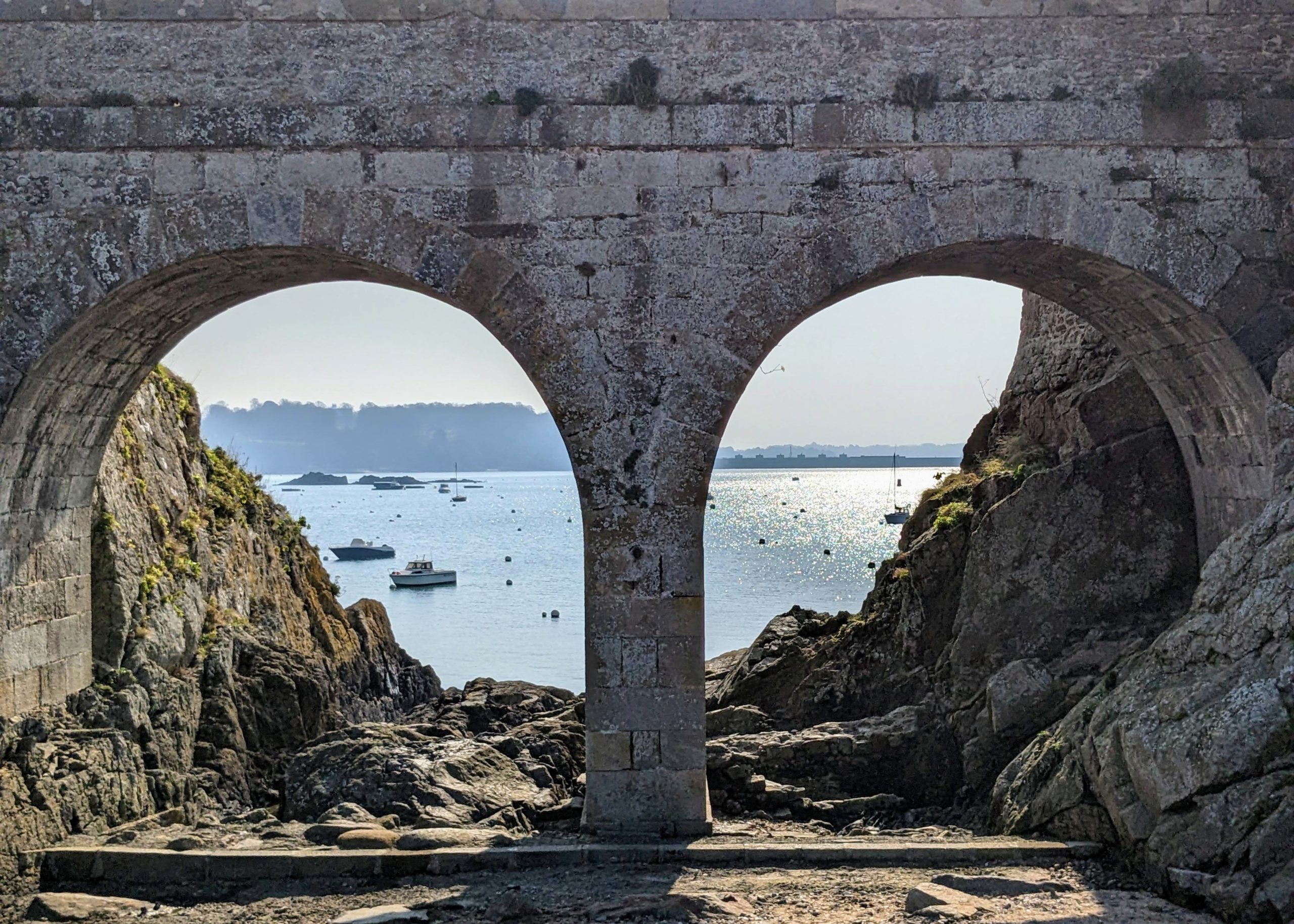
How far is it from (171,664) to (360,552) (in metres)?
44.7

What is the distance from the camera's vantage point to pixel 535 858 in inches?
251

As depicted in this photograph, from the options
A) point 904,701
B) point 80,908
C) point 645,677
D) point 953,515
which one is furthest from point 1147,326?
point 80,908

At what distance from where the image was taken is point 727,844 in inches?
255

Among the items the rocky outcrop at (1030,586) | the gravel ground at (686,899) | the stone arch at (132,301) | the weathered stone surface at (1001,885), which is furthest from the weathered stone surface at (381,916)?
the rocky outcrop at (1030,586)

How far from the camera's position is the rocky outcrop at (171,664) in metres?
7.21

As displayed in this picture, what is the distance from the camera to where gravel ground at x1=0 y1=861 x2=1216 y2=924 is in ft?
18.0

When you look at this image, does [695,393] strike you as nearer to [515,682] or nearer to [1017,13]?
[1017,13]

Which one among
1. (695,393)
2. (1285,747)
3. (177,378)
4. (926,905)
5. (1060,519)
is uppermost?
(177,378)

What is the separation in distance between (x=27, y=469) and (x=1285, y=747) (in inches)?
283

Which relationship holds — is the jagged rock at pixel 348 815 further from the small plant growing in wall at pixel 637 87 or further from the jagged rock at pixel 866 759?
the small plant growing in wall at pixel 637 87

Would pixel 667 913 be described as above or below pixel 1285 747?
below

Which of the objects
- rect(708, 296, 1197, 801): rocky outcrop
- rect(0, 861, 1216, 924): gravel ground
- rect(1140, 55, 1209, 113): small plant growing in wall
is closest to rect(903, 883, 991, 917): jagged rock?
rect(0, 861, 1216, 924): gravel ground

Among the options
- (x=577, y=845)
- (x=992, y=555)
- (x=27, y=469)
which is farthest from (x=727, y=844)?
(x=27, y=469)

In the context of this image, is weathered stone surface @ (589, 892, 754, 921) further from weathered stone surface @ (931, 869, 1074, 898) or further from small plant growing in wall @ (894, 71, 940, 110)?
small plant growing in wall @ (894, 71, 940, 110)
